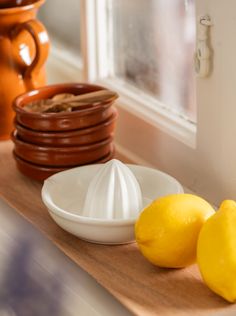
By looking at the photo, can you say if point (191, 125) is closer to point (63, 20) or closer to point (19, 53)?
point (19, 53)

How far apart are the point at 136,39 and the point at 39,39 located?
144mm

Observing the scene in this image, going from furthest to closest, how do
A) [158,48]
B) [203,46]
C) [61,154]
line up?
1. [158,48]
2. [61,154]
3. [203,46]

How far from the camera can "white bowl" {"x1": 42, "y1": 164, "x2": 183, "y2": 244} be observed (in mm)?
931

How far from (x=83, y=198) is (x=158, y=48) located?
0.93 ft

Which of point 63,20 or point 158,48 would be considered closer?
point 158,48

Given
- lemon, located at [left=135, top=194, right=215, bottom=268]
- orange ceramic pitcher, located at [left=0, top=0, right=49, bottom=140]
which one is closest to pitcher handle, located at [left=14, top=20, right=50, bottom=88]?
orange ceramic pitcher, located at [left=0, top=0, right=49, bottom=140]

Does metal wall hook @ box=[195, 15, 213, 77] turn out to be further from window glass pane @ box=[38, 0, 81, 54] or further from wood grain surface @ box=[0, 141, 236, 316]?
window glass pane @ box=[38, 0, 81, 54]

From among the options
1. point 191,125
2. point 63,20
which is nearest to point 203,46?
point 191,125

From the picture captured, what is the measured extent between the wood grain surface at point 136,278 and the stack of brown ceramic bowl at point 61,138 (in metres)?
0.07

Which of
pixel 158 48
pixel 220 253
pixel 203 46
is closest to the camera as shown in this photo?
pixel 220 253

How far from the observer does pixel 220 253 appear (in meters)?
0.81

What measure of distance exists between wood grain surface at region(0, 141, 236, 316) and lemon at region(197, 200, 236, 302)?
3 centimetres

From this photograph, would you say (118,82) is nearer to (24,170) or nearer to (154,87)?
(154,87)

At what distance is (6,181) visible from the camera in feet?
3.76
